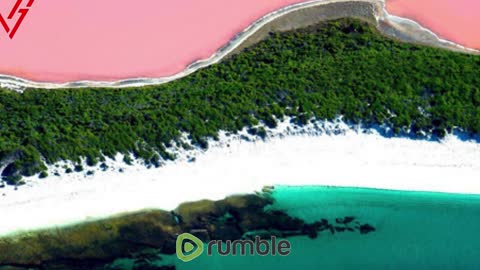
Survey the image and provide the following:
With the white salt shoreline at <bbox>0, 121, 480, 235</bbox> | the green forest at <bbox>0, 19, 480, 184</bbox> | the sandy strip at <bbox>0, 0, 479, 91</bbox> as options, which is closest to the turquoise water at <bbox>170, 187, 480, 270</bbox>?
the white salt shoreline at <bbox>0, 121, 480, 235</bbox>

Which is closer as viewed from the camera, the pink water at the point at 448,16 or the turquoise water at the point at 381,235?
the turquoise water at the point at 381,235

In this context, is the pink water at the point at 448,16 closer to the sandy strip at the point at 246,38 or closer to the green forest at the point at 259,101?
the sandy strip at the point at 246,38

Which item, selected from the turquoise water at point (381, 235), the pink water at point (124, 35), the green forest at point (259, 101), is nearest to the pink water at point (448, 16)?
the pink water at point (124, 35)

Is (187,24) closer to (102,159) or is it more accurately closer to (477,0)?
(102,159)

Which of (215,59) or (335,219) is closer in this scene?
(335,219)

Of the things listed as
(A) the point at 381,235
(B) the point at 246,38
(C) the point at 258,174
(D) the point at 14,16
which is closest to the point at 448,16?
(B) the point at 246,38

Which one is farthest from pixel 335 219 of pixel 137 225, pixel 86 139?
pixel 86 139

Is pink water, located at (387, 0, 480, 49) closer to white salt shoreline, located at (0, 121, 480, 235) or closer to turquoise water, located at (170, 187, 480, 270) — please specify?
white salt shoreline, located at (0, 121, 480, 235)
